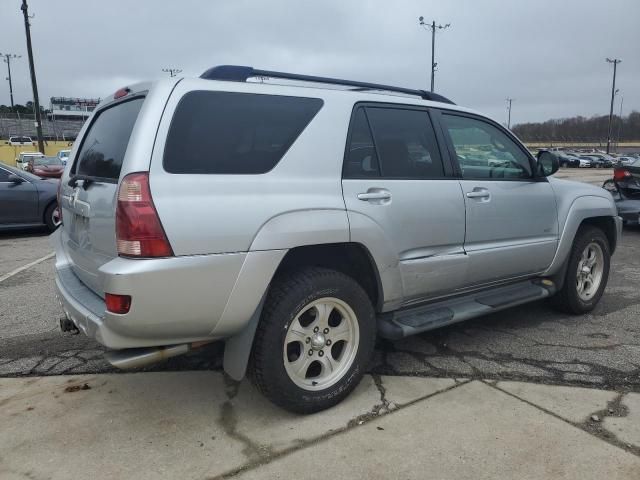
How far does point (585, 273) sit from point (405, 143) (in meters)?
2.47

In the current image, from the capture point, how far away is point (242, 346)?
2.76 metres

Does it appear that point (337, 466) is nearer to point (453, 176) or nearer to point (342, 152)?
point (342, 152)

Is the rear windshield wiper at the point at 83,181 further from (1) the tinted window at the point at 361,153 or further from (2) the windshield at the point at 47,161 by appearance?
(2) the windshield at the point at 47,161

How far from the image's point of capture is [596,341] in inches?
165

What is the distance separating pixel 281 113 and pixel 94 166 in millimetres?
1164

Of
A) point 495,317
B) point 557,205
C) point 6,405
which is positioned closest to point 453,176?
point 557,205

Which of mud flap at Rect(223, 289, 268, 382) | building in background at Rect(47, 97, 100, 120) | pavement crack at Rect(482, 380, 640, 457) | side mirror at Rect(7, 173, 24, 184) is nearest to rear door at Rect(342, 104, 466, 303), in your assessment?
mud flap at Rect(223, 289, 268, 382)

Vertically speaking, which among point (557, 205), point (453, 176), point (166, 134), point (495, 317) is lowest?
point (495, 317)

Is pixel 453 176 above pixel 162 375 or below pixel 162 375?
above

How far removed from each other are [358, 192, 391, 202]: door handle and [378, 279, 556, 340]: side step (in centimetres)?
77

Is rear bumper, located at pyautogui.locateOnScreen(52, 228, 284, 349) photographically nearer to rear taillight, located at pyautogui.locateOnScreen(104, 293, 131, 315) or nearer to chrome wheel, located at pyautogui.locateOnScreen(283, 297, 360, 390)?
rear taillight, located at pyautogui.locateOnScreen(104, 293, 131, 315)

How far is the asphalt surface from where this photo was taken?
11.9 ft

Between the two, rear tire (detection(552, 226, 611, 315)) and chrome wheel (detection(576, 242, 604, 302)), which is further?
chrome wheel (detection(576, 242, 604, 302))

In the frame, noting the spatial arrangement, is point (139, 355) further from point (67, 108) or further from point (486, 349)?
point (67, 108)
